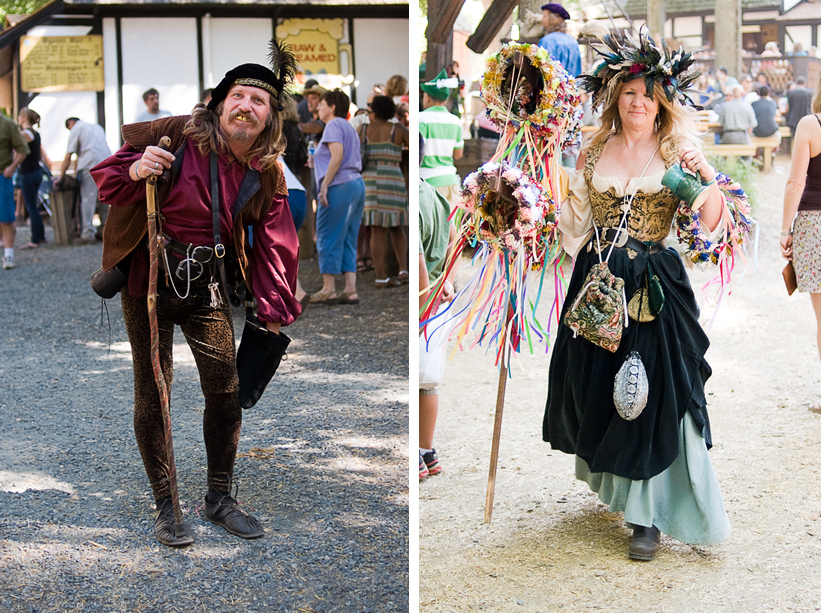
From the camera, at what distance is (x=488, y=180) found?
299 cm

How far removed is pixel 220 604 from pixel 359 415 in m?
2.13

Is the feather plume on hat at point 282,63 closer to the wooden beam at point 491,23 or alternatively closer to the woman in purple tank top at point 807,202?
the wooden beam at point 491,23

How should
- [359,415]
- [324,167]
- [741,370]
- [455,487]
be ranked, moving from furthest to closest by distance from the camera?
[324,167], [741,370], [359,415], [455,487]

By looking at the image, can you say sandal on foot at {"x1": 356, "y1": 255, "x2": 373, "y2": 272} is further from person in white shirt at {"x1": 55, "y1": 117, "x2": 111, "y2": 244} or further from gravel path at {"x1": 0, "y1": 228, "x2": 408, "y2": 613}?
person in white shirt at {"x1": 55, "y1": 117, "x2": 111, "y2": 244}

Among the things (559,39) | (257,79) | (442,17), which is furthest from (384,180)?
(257,79)

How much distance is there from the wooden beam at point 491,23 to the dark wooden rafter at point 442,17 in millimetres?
266

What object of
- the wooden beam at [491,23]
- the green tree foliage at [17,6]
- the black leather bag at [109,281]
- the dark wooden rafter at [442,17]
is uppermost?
the green tree foliage at [17,6]

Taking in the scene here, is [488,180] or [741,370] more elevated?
[488,180]

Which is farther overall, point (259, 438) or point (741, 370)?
point (741, 370)

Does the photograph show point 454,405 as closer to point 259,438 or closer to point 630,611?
point 259,438

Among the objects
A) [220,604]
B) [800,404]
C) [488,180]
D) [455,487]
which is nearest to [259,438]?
[455,487]

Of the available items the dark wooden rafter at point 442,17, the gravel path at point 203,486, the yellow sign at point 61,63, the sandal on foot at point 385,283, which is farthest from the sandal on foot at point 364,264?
the yellow sign at point 61,63

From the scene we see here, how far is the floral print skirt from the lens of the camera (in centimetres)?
472

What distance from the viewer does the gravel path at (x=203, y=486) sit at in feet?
10.2
